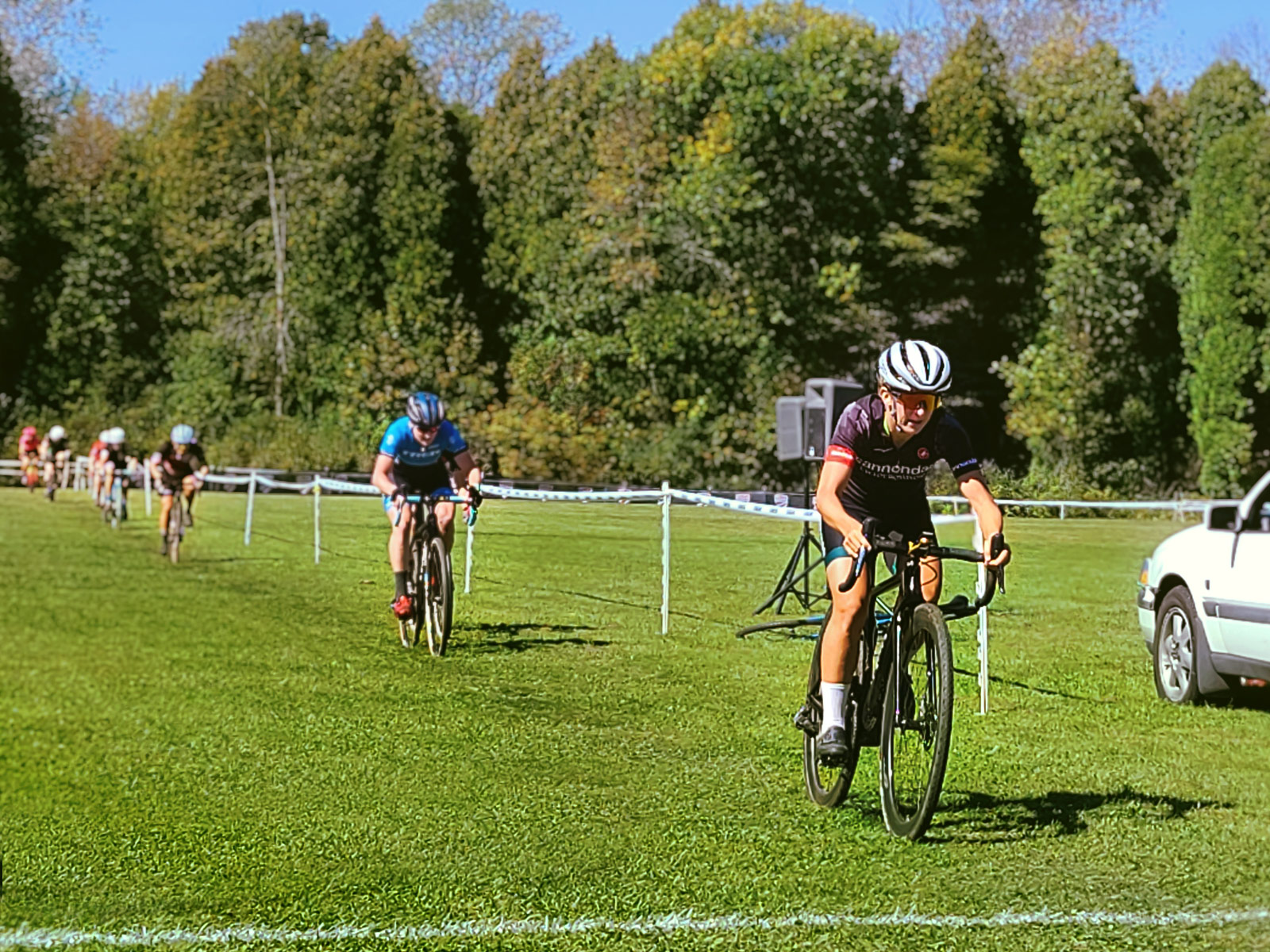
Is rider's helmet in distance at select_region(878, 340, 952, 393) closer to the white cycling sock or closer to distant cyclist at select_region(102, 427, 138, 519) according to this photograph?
the white cycling sock

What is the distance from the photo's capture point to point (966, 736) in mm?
4301

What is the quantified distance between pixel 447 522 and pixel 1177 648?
2.43m

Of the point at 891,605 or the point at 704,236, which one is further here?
the point at 704,236

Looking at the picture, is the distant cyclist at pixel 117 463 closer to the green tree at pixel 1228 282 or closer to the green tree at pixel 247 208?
the green tree at pixel 247 208

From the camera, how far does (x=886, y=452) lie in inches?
154

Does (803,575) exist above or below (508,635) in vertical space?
above

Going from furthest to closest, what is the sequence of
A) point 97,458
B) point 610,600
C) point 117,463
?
point 117,463
point 97,458
point 610,600

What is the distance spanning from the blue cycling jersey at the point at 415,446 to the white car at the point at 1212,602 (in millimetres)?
2378

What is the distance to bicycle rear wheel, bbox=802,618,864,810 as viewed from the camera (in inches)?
168

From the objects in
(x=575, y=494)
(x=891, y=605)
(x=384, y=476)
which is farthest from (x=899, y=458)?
(x=384, y=476)

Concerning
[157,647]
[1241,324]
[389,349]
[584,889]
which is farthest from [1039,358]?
[157,647]

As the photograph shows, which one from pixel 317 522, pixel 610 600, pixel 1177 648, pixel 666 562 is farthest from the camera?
pixel 317 522

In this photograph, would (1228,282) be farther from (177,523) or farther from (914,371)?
(177,523)

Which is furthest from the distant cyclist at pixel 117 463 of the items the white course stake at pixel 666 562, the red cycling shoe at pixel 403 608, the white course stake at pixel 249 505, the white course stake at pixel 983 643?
the white course stake at pixel 983 643
